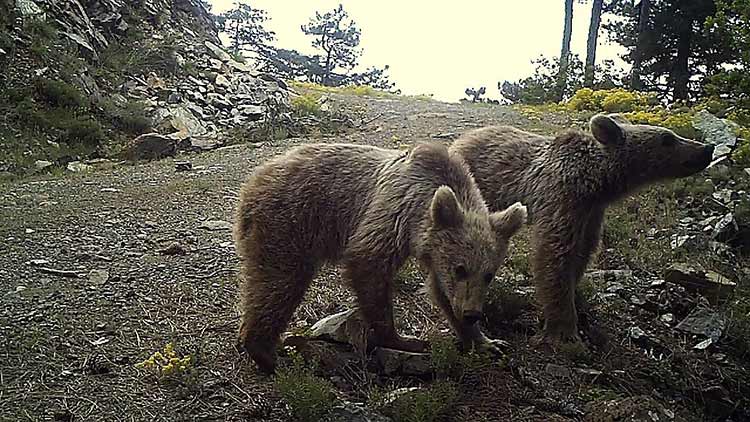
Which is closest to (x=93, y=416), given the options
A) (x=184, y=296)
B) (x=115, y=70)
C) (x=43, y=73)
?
(x=184, y=296)

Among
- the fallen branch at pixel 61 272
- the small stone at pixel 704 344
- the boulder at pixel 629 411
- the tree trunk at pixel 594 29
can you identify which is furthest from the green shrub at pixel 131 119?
the tree trunk at pixel 594 29

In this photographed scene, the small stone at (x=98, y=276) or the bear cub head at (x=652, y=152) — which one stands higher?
the bear cub head at (x=652, y=152)

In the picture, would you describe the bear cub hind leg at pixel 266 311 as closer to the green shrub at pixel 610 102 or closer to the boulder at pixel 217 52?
the green shrub at pixel 610 102

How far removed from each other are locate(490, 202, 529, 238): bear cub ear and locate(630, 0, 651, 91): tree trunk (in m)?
13.7

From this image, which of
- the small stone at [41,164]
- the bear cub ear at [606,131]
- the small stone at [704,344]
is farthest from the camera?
the small stone at [41,164]

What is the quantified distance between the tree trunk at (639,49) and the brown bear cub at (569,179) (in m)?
11.7

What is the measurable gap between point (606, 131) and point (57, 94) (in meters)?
9.73

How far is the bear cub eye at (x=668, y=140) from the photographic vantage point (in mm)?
6105

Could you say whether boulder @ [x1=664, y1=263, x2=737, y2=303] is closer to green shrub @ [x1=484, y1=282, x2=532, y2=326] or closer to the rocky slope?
green shrub @ [x1=484, y1=282, x2=532, y2=326]

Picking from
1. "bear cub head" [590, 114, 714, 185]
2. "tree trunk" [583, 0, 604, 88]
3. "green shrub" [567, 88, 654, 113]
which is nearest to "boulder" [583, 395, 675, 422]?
"bear cub head" [590, 114, 714, 185]

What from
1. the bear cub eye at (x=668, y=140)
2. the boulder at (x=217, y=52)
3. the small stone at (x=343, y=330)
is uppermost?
the boulder at (x=217, y=52)

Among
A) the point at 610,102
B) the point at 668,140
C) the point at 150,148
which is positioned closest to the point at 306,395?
the point at 668,140

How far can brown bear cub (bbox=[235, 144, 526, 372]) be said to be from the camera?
4641 mm

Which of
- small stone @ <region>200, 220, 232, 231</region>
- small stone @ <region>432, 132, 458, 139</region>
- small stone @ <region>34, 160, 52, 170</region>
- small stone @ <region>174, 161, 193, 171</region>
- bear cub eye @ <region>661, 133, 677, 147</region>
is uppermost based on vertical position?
bear cub eye @ <region>661, 133, 677, 147</region>
